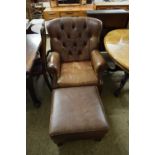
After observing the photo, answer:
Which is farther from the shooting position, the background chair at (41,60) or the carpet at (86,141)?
the background chair at (41,60)

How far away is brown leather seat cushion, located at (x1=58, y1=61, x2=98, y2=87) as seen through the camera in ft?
5.62

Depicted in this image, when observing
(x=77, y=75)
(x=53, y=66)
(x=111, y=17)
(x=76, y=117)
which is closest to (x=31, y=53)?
(x=53, y=66)

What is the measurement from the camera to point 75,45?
81.6 inches

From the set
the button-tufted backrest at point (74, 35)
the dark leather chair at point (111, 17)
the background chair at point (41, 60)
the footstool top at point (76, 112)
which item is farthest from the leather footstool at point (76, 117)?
the dark leather chair at point (111, 17)

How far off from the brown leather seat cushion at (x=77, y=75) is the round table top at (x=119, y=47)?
34 centimetres

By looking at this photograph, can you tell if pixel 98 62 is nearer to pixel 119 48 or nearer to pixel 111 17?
pixel 119 48

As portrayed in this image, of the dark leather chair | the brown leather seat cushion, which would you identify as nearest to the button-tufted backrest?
the brown leather seat cushion

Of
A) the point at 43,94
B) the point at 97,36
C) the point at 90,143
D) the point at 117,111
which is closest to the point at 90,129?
the point at 90,143

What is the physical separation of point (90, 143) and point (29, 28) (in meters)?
1.84

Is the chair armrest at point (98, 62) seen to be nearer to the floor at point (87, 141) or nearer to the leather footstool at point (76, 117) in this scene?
the leather footstool at point (76, 117)

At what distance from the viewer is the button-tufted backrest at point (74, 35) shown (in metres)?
1.98
